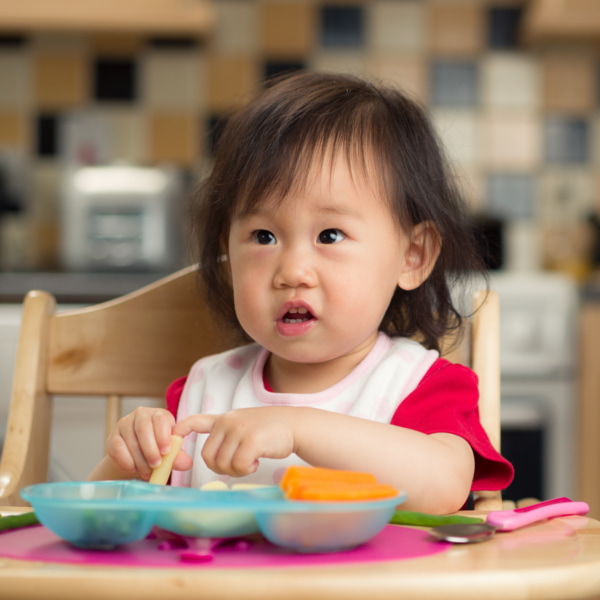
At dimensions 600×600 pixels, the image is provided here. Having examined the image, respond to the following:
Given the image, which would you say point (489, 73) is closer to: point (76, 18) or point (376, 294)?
point (76, 18)

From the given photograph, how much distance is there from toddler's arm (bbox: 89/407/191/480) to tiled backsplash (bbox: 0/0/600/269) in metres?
2.26

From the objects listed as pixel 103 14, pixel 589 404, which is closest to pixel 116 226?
pixel 103 14

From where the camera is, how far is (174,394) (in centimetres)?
100

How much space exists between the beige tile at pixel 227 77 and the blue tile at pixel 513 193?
89cm

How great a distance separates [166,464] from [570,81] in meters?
2.61

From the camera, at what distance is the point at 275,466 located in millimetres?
812

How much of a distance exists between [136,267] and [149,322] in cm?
148

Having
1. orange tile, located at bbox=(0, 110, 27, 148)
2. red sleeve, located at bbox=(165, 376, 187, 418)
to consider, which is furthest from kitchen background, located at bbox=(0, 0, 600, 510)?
red sleeve, located at bbox=(165, 376, 187, 418)

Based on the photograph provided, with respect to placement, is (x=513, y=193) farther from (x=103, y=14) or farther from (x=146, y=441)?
(x=146, y=441)

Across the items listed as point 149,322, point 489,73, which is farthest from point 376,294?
point 489,73

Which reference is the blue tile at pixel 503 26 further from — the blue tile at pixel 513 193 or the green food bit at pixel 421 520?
the green food bit at pixel 421 520

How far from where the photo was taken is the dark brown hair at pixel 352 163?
33.1 inches

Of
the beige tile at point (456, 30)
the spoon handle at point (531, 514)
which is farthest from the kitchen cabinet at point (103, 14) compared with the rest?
the spoon handle at point (531, 514)

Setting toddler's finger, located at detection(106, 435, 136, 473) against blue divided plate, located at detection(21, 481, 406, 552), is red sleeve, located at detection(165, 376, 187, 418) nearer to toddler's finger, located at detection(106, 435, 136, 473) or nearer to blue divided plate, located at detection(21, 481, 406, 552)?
toddler's finger, located at detection(106, 435, 136, 473)
